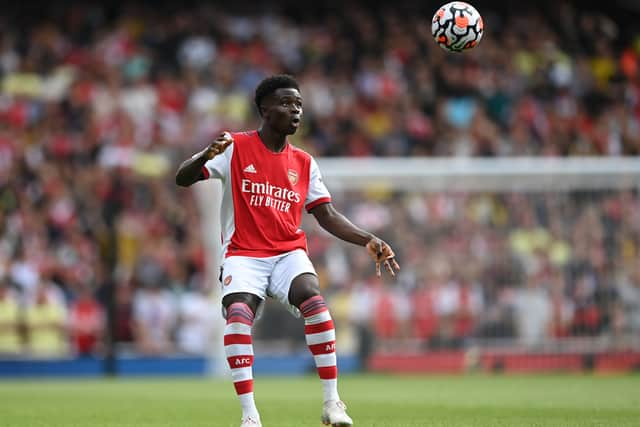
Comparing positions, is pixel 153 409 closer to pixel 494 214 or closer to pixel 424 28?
pixel 494 214

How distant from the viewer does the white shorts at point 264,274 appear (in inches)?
324

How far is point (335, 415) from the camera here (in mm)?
7926

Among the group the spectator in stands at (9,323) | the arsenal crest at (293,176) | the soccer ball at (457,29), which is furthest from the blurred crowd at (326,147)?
the arsenal crest at (293,176)

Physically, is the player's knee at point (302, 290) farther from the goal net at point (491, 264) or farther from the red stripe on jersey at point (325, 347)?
the goal net at point (491, 264)

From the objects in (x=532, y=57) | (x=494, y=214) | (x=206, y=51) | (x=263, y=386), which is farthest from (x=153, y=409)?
(x=532, y=57)

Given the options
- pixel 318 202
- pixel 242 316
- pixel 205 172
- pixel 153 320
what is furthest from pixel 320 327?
pixel 153 320

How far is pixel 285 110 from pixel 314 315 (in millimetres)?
1581

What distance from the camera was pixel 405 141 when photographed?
79.2 ft

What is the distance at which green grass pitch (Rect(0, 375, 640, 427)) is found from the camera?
9328 millimetres

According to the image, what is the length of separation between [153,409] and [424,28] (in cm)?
1814

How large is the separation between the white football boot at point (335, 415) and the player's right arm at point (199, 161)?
6.33ft

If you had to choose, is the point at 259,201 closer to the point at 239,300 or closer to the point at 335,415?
the point at 239,300

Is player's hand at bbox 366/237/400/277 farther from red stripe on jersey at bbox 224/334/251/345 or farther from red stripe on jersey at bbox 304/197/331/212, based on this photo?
red stripe on jersey at bbox 224/334/251/345

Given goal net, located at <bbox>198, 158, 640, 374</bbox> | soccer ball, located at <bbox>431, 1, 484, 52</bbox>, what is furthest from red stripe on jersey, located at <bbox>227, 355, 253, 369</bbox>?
goal net, located at <bbox>198, 158, 640, 374</bbox>
